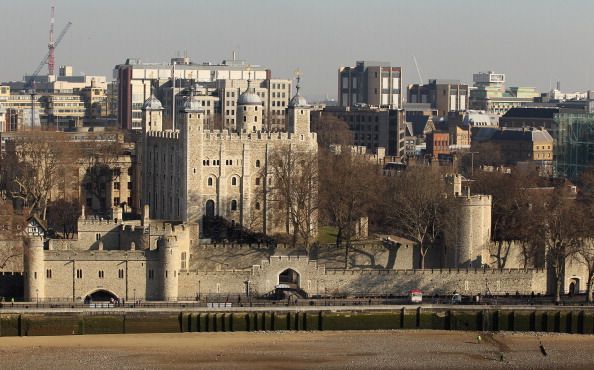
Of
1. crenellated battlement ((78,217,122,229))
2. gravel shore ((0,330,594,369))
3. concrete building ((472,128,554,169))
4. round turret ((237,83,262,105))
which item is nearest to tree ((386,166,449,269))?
gravel shore ((0,330,594,369))

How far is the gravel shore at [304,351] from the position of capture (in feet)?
260

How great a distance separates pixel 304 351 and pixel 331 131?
105 meters

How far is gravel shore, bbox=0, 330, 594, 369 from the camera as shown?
79312mm

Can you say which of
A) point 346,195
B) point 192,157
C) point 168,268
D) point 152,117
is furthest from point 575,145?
point 168,268

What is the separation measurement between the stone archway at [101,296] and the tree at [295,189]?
14.4m

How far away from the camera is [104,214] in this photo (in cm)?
11625

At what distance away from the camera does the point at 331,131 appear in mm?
185500

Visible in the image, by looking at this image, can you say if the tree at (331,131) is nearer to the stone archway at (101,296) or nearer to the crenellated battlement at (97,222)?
the crenellated battlement at (97,222)

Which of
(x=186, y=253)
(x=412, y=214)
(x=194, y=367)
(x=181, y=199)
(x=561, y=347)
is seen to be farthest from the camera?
(x=181, y=199)

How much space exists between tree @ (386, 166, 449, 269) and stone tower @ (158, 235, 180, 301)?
15.2 m

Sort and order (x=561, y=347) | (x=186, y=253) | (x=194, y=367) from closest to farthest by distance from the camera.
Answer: (x=194, y=367) < (x=561, y=347) < (x=186, y=253)

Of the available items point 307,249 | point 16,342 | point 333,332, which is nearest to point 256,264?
point 307,249

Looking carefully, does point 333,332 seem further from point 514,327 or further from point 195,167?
point 195,167

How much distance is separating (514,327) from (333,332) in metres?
8.90
